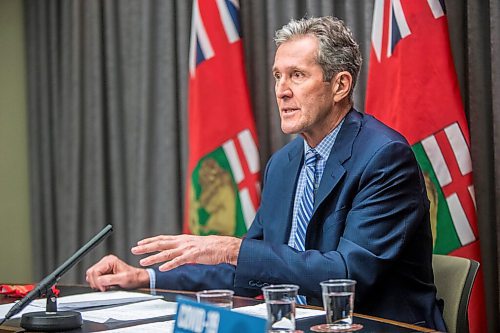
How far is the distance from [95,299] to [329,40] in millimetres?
1059

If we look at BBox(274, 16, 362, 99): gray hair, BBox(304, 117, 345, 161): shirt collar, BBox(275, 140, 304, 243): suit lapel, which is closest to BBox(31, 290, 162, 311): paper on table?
BBox(275, 140, 304, 243): suit lapel

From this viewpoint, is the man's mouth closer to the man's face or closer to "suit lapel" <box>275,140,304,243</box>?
the man's face

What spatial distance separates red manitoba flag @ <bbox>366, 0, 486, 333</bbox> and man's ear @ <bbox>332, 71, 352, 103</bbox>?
56 cm

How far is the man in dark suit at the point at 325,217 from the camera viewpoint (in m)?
2.24

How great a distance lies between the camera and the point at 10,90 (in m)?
5.02

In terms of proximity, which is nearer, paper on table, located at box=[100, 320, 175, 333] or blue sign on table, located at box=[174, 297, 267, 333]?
blue sign on table, located at box=[174, 297, 267, 333]

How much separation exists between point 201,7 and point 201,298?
2.22 metres

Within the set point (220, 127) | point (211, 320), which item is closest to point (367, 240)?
point (211, 320)

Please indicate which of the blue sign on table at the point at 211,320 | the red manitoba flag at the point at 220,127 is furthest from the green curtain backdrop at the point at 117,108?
the blue sign on table at the point at 211,320

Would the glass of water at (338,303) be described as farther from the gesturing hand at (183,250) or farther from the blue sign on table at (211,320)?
the gesturing hand at (183,250)

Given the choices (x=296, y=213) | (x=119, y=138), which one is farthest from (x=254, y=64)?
(x=296, y=213)

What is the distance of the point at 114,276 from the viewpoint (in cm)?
253

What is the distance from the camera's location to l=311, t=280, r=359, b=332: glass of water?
1639 mm

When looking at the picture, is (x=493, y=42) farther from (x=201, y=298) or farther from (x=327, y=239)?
(x=201, y=298)
